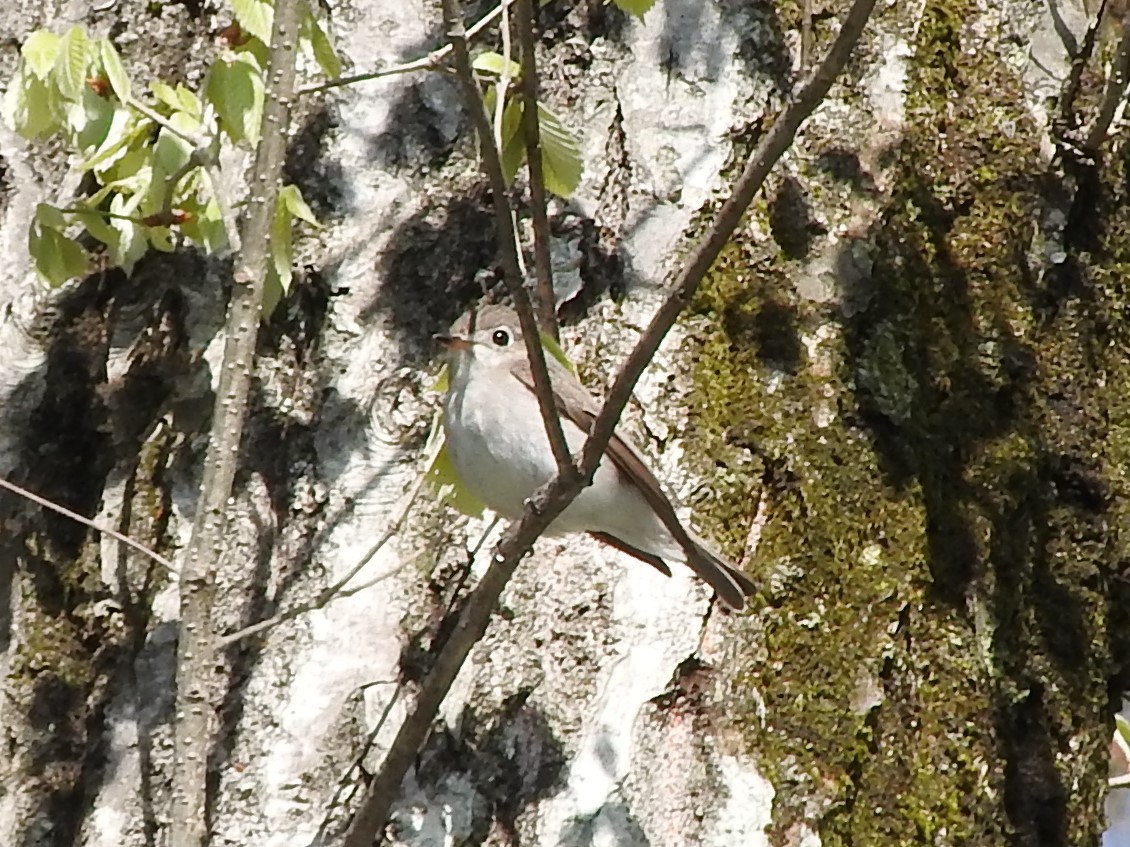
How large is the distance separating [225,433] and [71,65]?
596mm

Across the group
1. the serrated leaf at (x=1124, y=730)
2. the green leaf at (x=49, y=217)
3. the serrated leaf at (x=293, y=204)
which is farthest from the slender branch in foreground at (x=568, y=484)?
the serrated leaf at (x=1124, y=730)

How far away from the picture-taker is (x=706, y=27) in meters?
3.04

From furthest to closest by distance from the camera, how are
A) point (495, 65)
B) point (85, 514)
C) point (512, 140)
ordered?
point (85, 514) < point (512, 140) < point (495, 65)

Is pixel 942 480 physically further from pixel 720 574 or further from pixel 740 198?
pixel 740 198

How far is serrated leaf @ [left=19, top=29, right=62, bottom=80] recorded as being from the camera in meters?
2.35

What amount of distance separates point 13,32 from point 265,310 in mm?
1085

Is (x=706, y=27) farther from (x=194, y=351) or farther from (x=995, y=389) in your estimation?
(x=194, y=351)

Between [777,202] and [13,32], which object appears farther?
[13,32]

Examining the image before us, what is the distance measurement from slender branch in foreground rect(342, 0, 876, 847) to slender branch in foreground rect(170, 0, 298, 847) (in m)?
0.28

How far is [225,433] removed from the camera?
7.73 ft

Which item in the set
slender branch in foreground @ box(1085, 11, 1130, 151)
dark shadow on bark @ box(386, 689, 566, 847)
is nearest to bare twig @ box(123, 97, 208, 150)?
dark shadow on bark @ box(386, 689, 566, 847)

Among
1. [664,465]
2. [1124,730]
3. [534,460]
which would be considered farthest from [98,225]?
[1124,730]

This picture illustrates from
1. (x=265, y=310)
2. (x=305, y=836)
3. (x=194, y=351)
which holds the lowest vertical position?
(x=305, y=836)

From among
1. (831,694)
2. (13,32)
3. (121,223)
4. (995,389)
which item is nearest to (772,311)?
(995,389)
